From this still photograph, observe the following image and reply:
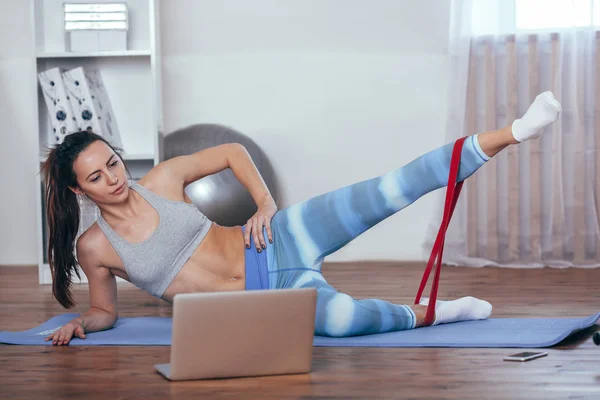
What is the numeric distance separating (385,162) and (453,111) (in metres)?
0.40

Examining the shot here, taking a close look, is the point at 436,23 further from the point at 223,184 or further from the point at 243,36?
the point at 223,184

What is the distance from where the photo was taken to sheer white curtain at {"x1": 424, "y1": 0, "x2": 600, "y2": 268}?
133 inches

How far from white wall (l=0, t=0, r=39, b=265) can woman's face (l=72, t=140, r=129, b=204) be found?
6.31ft

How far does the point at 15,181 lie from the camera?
3.81 meters

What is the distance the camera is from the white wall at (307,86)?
368 centimetres

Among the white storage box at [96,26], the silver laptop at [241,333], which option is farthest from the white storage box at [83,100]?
the silver laptop at [241,333]

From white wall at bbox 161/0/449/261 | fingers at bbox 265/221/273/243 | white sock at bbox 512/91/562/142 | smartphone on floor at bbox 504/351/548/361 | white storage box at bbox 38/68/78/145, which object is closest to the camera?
smartphone on floor at bbox 504/351/548/361

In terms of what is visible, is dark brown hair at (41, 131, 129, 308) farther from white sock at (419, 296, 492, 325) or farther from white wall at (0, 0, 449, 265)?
white wall at (0, 0, 449, 265)

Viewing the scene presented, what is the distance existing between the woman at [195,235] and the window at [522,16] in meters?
1.69

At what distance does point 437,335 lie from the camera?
6.50 ft

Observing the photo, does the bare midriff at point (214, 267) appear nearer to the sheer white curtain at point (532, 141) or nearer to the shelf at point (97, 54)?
the shelf at point (97, 54)

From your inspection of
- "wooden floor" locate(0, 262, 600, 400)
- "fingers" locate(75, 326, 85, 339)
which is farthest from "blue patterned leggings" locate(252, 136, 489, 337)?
"fingers" locate(75, 326, 85, 339)

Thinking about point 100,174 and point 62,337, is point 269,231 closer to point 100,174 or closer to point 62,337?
point 100,174

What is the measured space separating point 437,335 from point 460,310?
0.19m
